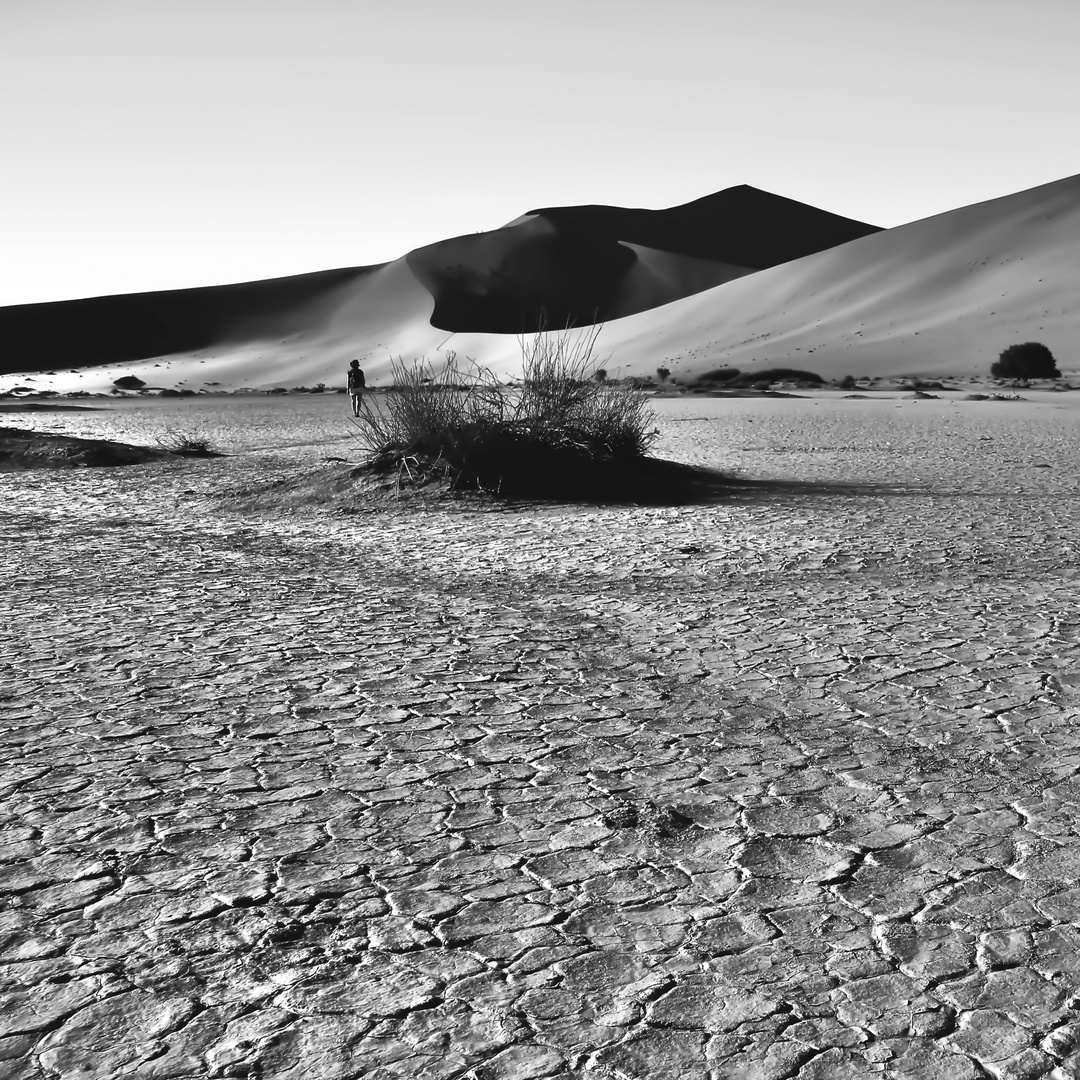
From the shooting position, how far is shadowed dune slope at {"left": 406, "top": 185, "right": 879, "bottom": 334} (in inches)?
4053

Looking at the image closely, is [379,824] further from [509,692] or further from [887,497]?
[887,497]

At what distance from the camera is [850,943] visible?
230 centimetres

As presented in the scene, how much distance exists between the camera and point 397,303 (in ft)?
329

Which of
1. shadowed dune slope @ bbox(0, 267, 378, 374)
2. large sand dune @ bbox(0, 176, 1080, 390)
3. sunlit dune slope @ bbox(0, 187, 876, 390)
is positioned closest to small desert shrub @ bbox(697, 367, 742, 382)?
large sand dune @ bbox(0, 176, 1080, 390)

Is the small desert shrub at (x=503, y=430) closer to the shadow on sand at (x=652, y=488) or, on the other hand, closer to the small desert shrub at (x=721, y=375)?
the shadow on sand at (x=652, y=488)

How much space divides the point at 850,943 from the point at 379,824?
1115mm

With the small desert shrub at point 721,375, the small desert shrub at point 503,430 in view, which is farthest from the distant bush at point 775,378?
the small desert shrub at point 503,430

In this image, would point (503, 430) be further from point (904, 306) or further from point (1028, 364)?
point (904, 306)

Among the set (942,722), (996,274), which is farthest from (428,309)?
(942,722)

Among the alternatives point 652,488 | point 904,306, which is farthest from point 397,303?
point 652,488

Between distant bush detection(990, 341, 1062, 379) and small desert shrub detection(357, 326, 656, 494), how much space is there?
119 ft

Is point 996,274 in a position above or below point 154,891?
above

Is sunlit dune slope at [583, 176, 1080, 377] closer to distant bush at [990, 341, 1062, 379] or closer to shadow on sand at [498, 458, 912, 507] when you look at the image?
distant bush at [990, 341, 1062, 379]

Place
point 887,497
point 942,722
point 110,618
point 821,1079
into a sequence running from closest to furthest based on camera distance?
1. point 821,1079
2. point 942,722
3. point 110,618
4. point 887,497
